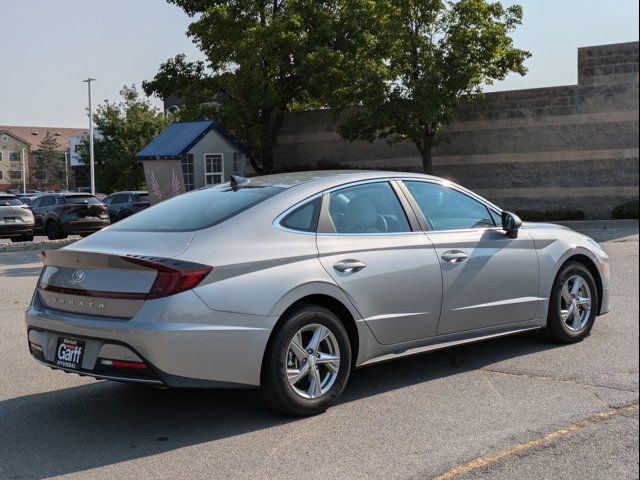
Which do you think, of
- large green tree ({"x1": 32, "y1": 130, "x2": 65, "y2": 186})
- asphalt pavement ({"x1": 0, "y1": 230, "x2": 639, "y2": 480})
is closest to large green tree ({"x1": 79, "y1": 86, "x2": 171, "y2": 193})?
asphalt pavement ({"x1": 0, "y1": 230, "x2": 639, "y2": 480})

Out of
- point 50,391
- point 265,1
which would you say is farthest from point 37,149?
point 50,391

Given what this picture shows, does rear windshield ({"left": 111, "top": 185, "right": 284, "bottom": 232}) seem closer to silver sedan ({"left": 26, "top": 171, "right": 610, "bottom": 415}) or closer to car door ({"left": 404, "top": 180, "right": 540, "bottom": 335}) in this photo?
silver sedan ({"left": 26, "top": 171, "right": 610, "bottom": 415})

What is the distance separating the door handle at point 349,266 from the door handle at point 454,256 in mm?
766

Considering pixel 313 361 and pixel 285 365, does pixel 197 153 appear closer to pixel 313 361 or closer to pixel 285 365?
pixel 313 361

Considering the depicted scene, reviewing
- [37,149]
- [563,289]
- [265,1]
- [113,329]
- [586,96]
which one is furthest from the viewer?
[37,149]

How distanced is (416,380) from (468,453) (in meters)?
1.60

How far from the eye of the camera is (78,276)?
193 inches

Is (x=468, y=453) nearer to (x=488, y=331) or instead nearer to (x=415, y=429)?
(x=415, y=429)

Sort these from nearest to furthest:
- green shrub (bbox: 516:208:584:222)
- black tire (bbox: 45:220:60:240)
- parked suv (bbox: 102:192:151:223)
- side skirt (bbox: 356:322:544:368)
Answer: side skirt (bbox: 356:322:544:368)
green shrub (bbox: 516:208:584:222)
black tire (bbox: 45:220:60:240)
parked suv (bbox: 102:192:151:223)

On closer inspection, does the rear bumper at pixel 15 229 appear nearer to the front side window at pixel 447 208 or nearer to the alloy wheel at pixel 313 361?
the front side window at pixel 447 208

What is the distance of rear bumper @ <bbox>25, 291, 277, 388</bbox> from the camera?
4.51m

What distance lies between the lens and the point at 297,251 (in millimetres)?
5082

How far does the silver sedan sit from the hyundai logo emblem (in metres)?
0.01

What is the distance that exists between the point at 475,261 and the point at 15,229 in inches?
774
